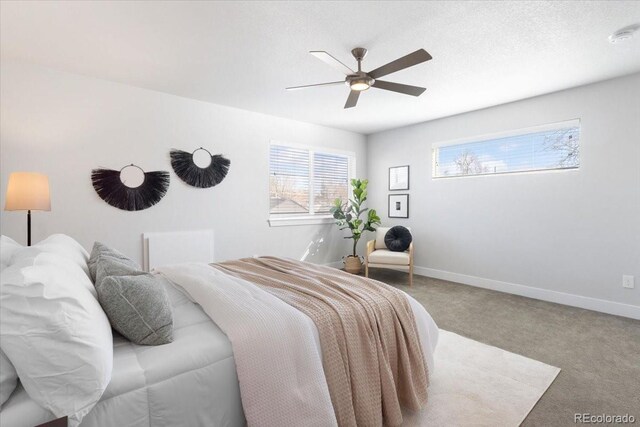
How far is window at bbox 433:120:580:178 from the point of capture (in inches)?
147

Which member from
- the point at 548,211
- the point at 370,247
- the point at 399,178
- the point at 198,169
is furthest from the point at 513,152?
the point at 198,169

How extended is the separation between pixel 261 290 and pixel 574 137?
406 centimetres

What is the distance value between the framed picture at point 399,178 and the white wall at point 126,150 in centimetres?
189

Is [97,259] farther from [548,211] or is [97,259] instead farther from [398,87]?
[548,211]

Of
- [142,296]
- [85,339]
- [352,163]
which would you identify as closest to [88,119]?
[142,296]

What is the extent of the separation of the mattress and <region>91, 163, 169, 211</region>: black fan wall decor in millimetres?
2540

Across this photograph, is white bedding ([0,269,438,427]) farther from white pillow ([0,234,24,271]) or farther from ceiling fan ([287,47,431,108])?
ceiling fan ([287,47,431,108])

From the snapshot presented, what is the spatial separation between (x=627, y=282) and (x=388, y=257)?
2608 millimetres

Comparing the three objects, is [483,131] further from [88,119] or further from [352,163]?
[88,119]

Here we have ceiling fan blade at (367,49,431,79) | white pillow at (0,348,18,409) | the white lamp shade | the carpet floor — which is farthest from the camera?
the white lamp shade

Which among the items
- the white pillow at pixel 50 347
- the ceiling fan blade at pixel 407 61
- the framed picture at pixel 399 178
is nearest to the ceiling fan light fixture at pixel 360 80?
the ceiling fan blade at pixel 407 61

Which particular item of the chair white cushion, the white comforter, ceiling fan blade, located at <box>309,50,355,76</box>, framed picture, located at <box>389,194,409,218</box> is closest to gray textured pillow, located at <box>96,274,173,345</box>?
the white comforter

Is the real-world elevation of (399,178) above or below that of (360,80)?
below

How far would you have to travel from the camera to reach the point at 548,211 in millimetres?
3832
